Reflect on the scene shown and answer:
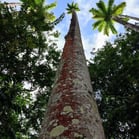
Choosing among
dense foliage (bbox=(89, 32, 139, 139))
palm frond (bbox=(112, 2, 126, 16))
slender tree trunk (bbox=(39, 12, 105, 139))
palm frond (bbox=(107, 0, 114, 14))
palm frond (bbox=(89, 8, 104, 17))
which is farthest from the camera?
palm frond (bbox=(89, 8, 104, 17))

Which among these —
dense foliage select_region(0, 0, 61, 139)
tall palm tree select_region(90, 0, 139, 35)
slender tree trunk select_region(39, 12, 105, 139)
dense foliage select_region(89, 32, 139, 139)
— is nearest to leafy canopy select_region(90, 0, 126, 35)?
tall palm tree select_region(90, 0, 139, 35)

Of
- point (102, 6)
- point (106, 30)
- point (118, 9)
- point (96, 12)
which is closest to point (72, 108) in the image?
point (118, 9)

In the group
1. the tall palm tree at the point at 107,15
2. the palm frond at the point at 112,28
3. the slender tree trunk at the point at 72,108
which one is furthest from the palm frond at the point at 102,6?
the slender tree trunk at the point at 72,108

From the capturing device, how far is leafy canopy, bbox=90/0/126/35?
26.7 metres

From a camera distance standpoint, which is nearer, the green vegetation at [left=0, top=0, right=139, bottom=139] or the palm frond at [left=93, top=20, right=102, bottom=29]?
the green vegetation at [left=0, top=0, right=139, bottom=139]

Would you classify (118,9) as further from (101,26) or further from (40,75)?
(40,75)

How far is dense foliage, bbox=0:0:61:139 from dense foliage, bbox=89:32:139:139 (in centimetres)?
333

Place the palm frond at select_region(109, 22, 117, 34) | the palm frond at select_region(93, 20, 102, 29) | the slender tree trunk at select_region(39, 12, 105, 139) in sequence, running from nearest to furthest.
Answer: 1. the slender tree trunk at select_region(39, 12, 105, 139)
2. the palm frond at select_region(109, 22, 117, 34)
3. the palm frond at select_region(93, 20, 102, 29)

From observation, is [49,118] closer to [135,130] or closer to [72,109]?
[72,109]

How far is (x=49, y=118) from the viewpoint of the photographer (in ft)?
9.37

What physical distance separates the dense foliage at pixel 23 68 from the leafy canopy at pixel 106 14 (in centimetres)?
1325

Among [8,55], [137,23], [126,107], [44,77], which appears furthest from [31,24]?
[137,23]

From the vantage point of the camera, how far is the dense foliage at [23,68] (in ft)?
34.7

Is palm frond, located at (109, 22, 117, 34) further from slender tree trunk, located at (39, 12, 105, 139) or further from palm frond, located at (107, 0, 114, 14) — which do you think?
slender tree trunk, located at (39, 12, 105, 139)
